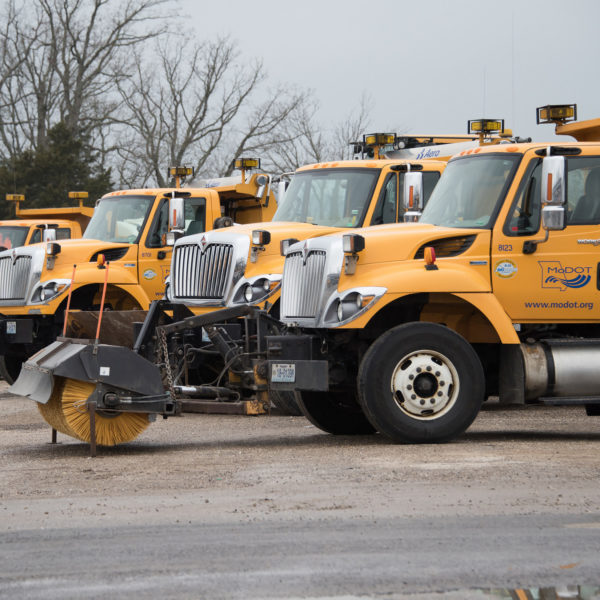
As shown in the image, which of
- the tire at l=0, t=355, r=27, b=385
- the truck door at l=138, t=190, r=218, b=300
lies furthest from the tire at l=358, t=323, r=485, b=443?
the tire at l=0, t=355, r=27, b=385

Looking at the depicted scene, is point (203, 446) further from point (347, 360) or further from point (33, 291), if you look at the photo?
point (33, 291)

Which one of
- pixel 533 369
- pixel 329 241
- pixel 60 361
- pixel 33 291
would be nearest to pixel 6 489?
pixel 60 361

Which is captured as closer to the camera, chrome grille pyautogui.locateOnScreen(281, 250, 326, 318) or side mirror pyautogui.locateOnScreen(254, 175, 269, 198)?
chrome grille pyautogui.locateOnScreen(281, 250, 326, 318)

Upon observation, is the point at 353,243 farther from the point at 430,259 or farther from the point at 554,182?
the point at 554,182

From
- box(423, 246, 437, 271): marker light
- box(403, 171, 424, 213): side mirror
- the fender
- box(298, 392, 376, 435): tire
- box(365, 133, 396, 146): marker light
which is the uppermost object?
box(365, 133, 396, 146): marker light

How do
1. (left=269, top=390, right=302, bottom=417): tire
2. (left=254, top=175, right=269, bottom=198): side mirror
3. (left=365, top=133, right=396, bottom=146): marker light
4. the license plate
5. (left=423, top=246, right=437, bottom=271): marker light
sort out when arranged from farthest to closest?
1. (left=254, top=175, right=269, bottom=198): side mirror
2. (left=365, top=133, right=396, bottom=146): marker light
3. (left=269, top=390, right=302, bottom=417): tire
4. the license plate
5. (left=423, top=246, right=437, bottom=271): marker light

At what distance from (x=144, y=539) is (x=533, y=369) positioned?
5319 millimetres

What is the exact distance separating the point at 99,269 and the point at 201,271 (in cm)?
334

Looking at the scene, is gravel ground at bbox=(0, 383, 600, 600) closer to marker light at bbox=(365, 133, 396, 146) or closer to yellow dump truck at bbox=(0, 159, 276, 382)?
yellow dump truck at bbox=(0, 159, 276, 382)

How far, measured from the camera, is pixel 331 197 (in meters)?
15.0

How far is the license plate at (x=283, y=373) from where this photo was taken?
11.3 meters

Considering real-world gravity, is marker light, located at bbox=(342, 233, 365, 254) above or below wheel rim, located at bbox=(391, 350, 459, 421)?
above

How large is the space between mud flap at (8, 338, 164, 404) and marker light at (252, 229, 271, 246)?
3.32 m

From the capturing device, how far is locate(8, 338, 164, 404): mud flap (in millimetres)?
10961
